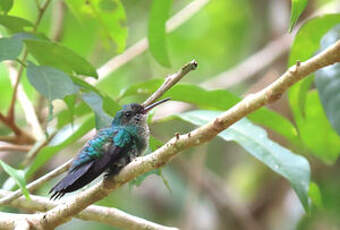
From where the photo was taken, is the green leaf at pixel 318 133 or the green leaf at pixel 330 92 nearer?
the green leaf at pixel 330 92

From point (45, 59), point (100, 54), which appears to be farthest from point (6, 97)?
point (45, 59)

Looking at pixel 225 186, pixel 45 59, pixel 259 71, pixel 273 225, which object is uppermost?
pixel 45 59

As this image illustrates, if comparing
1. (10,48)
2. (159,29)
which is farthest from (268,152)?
(10,48)

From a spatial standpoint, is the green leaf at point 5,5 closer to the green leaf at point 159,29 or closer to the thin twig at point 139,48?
the green leaf at point 159,29

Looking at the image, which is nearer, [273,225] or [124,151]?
[124,151]

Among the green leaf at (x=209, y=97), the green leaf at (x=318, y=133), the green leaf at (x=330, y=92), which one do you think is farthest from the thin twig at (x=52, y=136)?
the green leaf at (x=318, y=133)

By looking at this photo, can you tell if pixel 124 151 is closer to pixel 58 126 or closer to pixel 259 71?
pixel 58 126


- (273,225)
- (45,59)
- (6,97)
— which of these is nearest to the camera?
(45,59)
